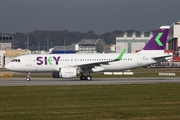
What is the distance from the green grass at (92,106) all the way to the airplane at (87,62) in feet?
62.9

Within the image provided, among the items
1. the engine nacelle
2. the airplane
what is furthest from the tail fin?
the engine nacelle

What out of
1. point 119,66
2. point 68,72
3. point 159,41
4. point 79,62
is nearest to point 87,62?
point 79,62

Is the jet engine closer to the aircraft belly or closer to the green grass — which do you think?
the aircraft belly

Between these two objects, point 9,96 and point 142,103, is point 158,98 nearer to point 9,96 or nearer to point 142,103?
point 142,103

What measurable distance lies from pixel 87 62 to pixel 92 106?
28169mm

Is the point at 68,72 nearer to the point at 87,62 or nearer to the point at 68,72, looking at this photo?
the point at 68,72

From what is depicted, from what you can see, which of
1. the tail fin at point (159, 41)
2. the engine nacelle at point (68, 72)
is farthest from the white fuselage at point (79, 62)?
the engine nacelle at point (68, 72)

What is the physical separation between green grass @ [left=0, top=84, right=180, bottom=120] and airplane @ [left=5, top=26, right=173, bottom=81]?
19.2 metres

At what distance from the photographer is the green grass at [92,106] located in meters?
20.0

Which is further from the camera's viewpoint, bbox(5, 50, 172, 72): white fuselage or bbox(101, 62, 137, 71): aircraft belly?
bbox(101, 62, 137, 71): aircraft belly

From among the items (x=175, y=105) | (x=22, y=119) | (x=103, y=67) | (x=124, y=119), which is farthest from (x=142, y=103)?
(x=103, y=67)

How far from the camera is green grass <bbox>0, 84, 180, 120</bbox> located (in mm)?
19984

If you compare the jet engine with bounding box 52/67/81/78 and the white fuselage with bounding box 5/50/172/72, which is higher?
the white fuselage with bounding box 5/50/172/72

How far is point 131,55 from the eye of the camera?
174 ft
